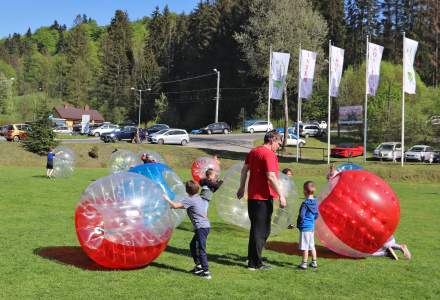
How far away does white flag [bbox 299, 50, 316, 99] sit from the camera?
35.8 m

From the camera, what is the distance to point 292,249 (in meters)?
10.7

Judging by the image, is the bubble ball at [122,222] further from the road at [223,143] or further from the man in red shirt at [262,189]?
the road at [223,143]

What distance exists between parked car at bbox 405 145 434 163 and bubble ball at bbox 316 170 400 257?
3741 centimetres

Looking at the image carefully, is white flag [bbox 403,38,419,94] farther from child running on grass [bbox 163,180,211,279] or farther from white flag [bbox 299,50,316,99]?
child running on grass [bbox 163,180,211,279]

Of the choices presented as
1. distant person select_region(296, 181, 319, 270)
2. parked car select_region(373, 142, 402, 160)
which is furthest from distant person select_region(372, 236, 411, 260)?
parked car select_region(373, 142, 402, 160)

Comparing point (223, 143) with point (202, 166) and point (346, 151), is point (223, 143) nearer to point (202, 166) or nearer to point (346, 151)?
point (346, 151)

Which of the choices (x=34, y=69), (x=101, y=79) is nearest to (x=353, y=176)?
(x=101, y=79)

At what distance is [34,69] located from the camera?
15162cm

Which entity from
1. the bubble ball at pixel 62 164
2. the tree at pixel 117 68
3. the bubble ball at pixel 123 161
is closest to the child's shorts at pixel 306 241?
the bubble ball at pixel 123 161

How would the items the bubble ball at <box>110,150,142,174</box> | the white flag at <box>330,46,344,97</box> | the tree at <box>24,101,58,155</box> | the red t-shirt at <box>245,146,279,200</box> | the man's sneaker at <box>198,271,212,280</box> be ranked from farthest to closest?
the tree at <box>24,101,58,155</box> < the white flag at <box>330,46,344,97</box> < the bubble ball at <box>110,150,142,174</box> < the red t-shirt at <box>245,146,279,200</box> < the man's sneaker at <box>198,271,212,280</box>

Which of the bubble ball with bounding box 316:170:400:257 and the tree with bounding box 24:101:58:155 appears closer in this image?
the bubble ball with bounding box 316:170:400:257

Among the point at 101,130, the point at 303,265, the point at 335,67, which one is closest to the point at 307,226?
the point at 303,265

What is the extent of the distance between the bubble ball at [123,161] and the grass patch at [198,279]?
6.07 m

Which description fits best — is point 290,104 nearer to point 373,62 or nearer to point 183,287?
point 373,62
